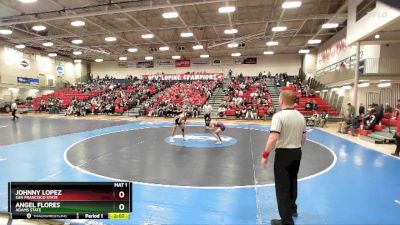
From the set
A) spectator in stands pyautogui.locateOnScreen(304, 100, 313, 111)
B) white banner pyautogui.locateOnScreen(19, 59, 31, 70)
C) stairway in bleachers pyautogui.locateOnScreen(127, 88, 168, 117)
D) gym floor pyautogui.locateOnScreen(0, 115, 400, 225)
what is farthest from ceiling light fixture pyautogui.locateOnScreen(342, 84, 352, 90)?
white banner pyautogui.locateOnScreen(19, 59, 31, 70)

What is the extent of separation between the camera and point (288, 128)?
11.3ft

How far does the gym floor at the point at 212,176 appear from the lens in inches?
162

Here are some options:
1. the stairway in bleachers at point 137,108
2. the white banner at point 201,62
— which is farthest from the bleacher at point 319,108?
the white banner at point 201,62

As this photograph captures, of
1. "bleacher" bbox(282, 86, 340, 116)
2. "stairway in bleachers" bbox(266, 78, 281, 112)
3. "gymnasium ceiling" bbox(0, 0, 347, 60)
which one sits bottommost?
"bleacher" bbox(282, 86, 340, 116)

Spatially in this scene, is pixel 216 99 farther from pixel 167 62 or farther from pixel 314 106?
pixel 167 62

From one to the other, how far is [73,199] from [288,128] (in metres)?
2.59

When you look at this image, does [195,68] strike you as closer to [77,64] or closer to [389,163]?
[77,64]

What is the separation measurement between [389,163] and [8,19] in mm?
24025

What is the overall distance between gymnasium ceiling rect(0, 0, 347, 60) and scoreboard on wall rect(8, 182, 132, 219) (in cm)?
1378

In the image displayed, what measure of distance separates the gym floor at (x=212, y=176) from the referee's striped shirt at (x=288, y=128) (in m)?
1.26

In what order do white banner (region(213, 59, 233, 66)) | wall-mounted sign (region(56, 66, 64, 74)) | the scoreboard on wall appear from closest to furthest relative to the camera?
1. the scoreboard on wall
2. white banner (region(213, 59, 233, 66))
3. wall-mounted sign (region(56, 66, 64, 74))

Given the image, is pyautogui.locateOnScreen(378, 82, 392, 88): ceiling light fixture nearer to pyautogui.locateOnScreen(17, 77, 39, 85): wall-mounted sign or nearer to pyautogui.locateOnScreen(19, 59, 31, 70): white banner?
pyautogui.locateOnScreen(17, 77, 39, 85): wall-mounted sign

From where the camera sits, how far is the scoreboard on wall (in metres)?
2.44

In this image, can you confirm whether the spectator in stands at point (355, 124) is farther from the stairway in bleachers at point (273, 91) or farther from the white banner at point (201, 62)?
the white banner at point (201, 62)
